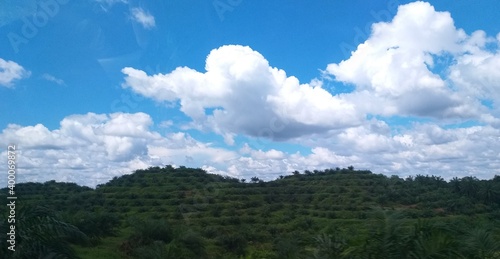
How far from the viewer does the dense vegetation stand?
663 centimetres

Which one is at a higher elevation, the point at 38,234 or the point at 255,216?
the point at 38,234

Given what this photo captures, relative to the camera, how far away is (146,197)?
52.8m

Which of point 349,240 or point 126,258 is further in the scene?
point 126,258

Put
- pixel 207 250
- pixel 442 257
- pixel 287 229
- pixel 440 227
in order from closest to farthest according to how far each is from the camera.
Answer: pixel 442 257 → pixel 440 227 → pixel 207 250 → pixel 287 229

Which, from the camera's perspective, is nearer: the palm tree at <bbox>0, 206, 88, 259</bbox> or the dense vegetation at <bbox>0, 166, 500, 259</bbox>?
the dense vegetation at <bbox>0, 166, 500, 259</bbox>

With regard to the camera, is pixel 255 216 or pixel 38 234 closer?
pixel 38 234

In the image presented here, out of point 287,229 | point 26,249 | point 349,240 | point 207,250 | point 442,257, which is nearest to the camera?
point 442,257

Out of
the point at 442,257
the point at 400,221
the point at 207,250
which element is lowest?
the point at 207,250

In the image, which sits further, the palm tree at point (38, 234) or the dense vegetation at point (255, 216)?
the palm tree at point (38, 234)

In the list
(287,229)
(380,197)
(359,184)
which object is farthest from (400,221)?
(359,184)

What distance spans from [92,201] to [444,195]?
37.2 metres

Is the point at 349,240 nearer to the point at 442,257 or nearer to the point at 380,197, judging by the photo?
the point at 442,257

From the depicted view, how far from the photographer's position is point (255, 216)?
49.3m

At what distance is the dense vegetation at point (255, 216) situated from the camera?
21.7 ft
